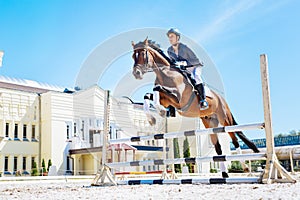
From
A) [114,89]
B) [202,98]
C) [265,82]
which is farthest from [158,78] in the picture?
[114,89]

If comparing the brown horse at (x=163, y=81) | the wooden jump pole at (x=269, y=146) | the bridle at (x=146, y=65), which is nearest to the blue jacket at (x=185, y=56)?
the brown horse at (x=163, y=81)

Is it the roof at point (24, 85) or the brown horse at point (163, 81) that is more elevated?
the roof at point (24, 85)

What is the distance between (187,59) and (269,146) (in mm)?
1920

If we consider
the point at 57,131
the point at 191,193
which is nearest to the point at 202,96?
the point at 191,193

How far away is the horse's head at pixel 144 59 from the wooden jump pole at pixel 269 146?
4.64ft

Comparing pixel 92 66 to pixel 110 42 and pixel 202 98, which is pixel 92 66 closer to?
pixel 110 42

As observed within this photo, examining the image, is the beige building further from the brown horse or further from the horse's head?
the horse's head

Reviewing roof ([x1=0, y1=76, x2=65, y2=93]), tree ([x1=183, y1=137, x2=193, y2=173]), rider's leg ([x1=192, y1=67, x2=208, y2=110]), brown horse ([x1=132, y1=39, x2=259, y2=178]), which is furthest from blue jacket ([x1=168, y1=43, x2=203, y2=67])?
roof ([x1=0, y1=76, x2=65, y2=93])

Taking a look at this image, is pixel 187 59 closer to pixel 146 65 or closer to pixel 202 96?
pixel 202 96

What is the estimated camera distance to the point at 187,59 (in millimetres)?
5352

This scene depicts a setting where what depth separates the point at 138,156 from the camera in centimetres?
2330

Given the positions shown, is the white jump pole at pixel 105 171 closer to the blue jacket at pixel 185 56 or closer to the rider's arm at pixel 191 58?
the blue jacket at pixel 185 56

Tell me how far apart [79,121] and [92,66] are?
49.7ft

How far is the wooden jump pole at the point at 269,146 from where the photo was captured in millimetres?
3891
